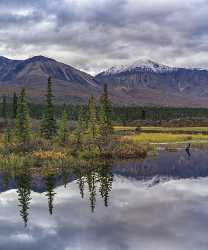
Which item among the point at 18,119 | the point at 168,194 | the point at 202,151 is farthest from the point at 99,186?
the point at 202,151

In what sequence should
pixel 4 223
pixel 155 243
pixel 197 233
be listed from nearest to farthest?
1. pixel 155 243
2. pixel 197 233
3. pixel 4 223

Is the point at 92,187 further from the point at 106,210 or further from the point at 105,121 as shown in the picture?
the point at 105,121

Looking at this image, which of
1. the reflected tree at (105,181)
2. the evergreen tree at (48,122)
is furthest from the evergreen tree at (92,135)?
the reflected tree at (105,181)

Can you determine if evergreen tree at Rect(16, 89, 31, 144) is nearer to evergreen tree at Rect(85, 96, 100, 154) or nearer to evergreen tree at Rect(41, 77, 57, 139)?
evergreen tree at Rect(41, 77, 57, 139)

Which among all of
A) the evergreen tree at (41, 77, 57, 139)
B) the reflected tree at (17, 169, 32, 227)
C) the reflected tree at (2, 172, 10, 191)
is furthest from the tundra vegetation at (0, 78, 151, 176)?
the reflected tree at (17, 169, 32, 227)

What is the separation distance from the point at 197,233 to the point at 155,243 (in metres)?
3.90

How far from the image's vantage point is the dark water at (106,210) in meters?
31.5

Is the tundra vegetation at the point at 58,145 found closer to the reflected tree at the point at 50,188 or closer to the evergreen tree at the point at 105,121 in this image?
the evergreen tree at the point at 105,121

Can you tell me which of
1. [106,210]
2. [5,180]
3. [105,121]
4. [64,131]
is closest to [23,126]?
[64,131]

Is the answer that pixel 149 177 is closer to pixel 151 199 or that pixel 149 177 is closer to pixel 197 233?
pixel 151 199

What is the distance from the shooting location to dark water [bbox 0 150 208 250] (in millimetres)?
31516

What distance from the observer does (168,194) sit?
4891cm

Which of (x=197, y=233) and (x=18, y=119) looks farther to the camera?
(x=18, y=119)

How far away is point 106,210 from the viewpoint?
1588 inches
